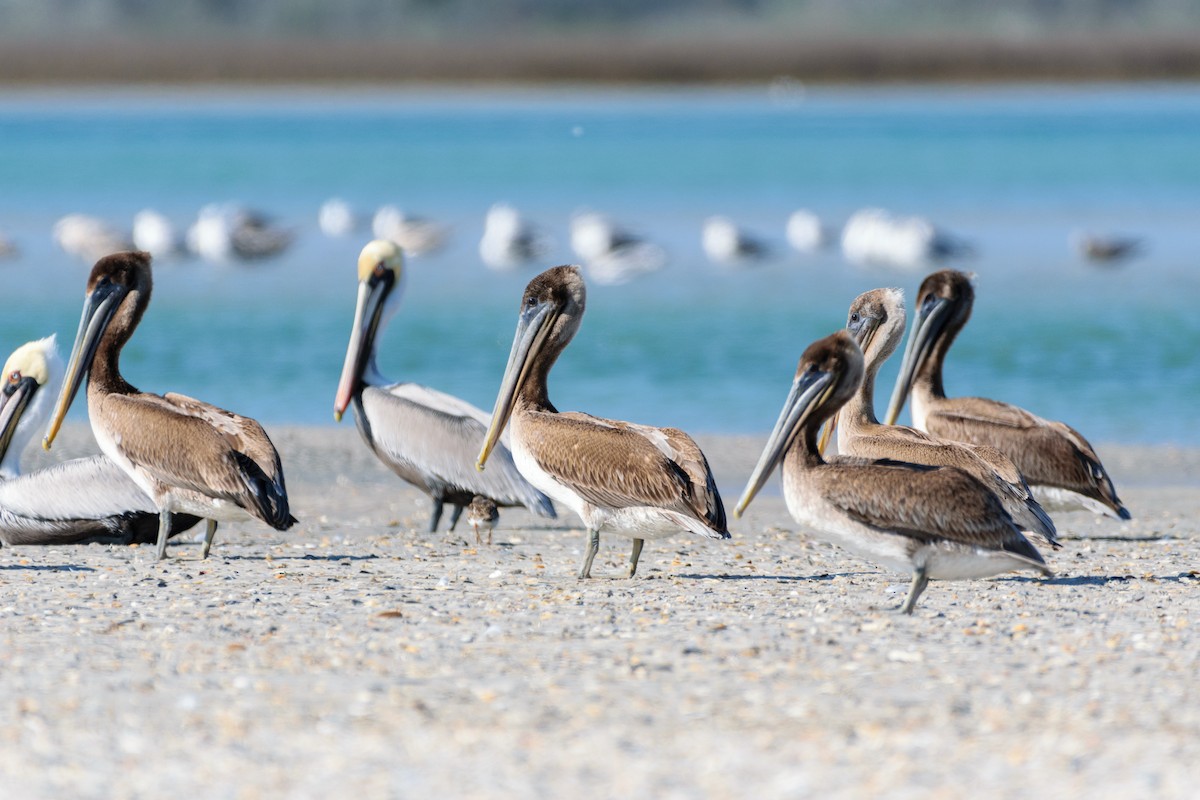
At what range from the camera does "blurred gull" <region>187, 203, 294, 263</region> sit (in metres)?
19.8

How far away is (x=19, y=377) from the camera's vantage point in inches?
282

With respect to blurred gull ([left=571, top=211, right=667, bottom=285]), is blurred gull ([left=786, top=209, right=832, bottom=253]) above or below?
above

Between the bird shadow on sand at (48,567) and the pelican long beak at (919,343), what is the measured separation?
314 centimetres

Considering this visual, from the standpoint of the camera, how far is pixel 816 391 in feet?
17.6

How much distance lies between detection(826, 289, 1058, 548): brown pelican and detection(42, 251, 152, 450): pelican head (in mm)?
2634

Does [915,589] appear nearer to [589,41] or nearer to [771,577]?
[771,577]

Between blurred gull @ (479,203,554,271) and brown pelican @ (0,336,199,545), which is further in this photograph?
blurred gull @ (479,203,554,271)

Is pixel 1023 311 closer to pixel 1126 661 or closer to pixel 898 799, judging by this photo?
pixel 1126 661

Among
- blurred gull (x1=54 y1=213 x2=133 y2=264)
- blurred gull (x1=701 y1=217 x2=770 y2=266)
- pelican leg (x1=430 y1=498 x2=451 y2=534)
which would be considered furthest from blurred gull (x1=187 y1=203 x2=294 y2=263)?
pelican leg (x1=430 y1=498 x2=451 y2=534)

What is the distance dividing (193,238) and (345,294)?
394 cm

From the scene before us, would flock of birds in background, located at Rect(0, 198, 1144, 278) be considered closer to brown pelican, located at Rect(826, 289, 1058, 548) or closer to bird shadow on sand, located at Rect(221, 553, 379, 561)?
brown pelican, located at Rect(826, 289, 1058, 548)

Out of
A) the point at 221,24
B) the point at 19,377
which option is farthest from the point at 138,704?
the point at 221,24

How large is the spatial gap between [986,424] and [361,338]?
2513mm

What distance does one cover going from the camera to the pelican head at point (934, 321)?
294 inches
